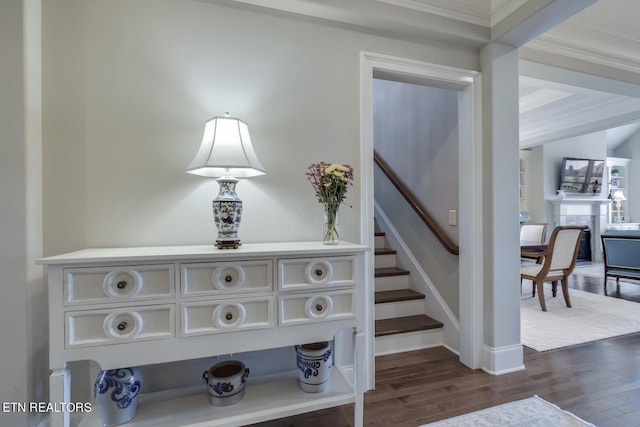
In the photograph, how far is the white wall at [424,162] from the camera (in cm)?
266

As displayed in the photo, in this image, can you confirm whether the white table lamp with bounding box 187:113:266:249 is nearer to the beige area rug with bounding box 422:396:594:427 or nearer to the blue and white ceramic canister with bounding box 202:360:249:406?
the blue and white ceramic canister with bounding box 202:360:249:406

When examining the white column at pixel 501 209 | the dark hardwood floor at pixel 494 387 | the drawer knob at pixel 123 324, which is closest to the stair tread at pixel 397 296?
the dark hardwood floor at pixel 494 387

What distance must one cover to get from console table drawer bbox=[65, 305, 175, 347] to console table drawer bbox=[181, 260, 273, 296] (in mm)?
136

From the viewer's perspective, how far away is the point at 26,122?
1.42 meters

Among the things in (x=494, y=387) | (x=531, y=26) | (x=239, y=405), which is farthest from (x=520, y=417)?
(x=531, y=26)

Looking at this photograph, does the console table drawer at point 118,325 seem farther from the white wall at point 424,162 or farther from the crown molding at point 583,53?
the crown molding at point 583,53

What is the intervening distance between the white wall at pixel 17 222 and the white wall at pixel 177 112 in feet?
0.39

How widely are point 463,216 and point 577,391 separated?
1.29 m

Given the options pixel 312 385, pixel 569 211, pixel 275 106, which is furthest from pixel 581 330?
pixel 569 211

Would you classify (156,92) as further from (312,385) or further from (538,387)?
(538,387)

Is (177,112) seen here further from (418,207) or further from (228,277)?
(418,207)

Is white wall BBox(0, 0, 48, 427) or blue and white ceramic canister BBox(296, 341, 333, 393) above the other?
white wall BBox(0, 0, 48, 427)

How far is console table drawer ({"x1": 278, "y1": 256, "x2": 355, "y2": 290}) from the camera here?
1.46 metres

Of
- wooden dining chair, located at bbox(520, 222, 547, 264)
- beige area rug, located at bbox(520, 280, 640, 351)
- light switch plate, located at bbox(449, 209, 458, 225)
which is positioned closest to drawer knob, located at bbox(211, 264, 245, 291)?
light switch plate, located at bbox(449, 209, 458, 225)
